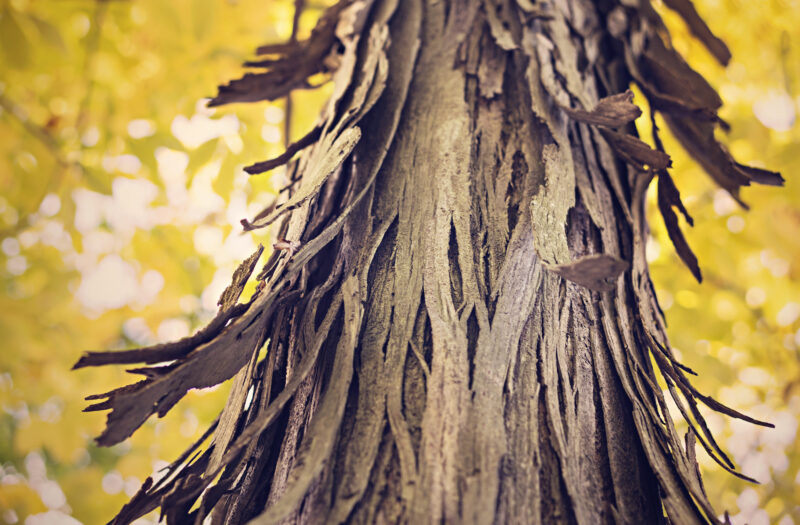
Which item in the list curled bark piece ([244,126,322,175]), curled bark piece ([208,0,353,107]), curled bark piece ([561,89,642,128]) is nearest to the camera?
curled bark piece ([561,89,642,128])

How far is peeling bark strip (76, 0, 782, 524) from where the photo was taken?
1.74 ft

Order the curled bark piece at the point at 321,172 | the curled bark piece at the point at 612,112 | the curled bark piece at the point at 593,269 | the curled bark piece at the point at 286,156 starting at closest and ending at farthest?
the curled bark piece at the point at 593,269 → the curled bark piece at the point at 321,172 → the curled bark piece at the point at 612,112 → the curled bark piece at the point at 286,156

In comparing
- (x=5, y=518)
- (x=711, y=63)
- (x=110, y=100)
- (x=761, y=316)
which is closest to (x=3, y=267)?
(x=110, y=100)

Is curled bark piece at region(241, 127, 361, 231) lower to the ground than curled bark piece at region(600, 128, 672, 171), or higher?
lower

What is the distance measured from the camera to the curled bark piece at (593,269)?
51 centimetres

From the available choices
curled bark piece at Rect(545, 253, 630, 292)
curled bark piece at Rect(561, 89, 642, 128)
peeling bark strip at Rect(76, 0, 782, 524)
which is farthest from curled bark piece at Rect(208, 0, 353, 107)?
curled bark piece at Rect(545, 253, 630, 292)

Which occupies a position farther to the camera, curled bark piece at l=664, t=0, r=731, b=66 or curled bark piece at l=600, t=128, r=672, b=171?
curled bark piece at l=664, t=0, r=731, b=66

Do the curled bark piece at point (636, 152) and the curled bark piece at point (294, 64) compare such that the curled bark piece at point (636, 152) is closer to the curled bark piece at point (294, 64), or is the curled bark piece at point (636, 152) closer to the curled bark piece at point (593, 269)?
the curled bark piece at point (593, 269)

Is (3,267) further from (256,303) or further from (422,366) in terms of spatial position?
(422,366)

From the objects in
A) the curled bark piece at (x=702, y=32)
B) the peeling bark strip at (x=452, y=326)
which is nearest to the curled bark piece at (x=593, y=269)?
the peeling bark strip at (x=452, y=326)

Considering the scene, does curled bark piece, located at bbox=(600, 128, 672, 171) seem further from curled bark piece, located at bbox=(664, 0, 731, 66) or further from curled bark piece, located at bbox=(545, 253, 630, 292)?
curled bark piece, located at bbox=(664, 0, 731, 66)

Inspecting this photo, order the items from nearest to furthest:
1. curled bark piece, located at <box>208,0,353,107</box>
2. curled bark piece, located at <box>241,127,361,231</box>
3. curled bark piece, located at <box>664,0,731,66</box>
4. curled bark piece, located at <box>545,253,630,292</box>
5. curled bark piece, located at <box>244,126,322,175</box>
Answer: curled bark piece, located at <box>545,253,630,292</box> < curled bark piece, located at <box>241,127,361,231</box> < curled bark piece, located at <box>244,126,322,175</box> < curled bark piece, located at <box>208,0,353,107</box> < curled bark piece, located at <box>664,0,731,66</box>

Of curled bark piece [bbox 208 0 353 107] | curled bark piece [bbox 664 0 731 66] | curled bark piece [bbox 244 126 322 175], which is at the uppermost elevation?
curled bark piece [bbox 664 0 731 66]

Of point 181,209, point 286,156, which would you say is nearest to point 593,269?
point 286,156
